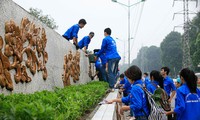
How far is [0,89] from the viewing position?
387 centimetres

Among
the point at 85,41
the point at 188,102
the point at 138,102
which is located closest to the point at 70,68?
the point at 85,41

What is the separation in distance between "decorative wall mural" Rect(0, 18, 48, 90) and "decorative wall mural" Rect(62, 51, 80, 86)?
1.91 m

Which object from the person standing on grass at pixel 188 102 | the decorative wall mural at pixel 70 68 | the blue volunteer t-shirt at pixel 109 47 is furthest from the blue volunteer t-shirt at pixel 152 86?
the blue volunteer t-shirt at pixel 109 47

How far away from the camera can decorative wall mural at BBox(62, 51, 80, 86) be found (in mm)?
7930

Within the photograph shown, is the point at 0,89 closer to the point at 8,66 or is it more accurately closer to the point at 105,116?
the point at 8,66

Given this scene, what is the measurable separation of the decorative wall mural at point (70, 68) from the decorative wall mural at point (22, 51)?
191 centimetres

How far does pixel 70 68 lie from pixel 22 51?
3.98 m

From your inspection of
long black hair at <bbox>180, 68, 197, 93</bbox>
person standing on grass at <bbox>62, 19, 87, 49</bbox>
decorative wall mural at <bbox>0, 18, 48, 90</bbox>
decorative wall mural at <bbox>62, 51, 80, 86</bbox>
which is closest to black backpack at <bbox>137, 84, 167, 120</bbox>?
long black hair at <bbox>180, 68, 197, 93</bbox>

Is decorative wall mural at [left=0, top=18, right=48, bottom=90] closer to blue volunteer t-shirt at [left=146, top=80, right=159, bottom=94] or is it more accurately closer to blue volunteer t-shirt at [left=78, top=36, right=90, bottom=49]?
blue volunteer t-shirt at [left=146, top=80, right=159, bottom=94]

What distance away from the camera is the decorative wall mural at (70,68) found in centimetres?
793

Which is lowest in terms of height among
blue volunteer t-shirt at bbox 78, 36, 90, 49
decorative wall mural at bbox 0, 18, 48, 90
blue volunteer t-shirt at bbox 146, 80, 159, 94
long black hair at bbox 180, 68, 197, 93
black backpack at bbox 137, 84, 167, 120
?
black backpack at bbox 137, 84, 167, 120

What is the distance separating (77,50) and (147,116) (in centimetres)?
679

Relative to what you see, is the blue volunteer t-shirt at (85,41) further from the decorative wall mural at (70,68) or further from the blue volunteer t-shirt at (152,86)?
the blue volunteer t-shirt at (152,86)

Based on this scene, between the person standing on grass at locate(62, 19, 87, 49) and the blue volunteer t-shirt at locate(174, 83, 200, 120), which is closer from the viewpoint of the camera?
the blue volunteer t-shirt at locate(174, 83, 200, 120)
